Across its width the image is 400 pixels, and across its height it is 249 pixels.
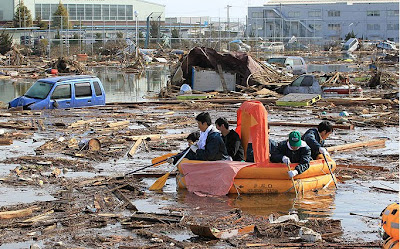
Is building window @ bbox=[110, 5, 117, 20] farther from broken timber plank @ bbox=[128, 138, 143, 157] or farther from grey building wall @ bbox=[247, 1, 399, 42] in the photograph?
broken timber plank @ bbox=[128, 138, 143, 157]

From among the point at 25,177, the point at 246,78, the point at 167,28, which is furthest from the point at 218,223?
the point at 167,28

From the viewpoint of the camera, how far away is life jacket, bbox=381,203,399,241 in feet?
24.2

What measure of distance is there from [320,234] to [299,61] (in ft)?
121

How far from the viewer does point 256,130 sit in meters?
13.7

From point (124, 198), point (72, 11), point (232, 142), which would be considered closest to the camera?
point (124, 198)

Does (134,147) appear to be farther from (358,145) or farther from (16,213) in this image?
(16,213)

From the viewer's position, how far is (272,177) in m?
13.6

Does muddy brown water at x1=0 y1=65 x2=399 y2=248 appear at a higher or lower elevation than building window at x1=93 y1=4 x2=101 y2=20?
lower

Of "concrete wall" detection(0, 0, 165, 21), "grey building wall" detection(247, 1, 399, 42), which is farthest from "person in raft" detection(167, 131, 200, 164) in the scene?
"grey building wall" detection(247, 1, 399, 42)

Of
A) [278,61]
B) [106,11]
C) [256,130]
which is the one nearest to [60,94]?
[256,130]

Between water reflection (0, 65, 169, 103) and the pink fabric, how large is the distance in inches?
748

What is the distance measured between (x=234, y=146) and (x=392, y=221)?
653 cm

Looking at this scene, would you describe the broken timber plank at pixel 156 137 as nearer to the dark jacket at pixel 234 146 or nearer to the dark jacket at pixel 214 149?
the dark jacket at pixel 234 146

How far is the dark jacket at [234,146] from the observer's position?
1381 cm
